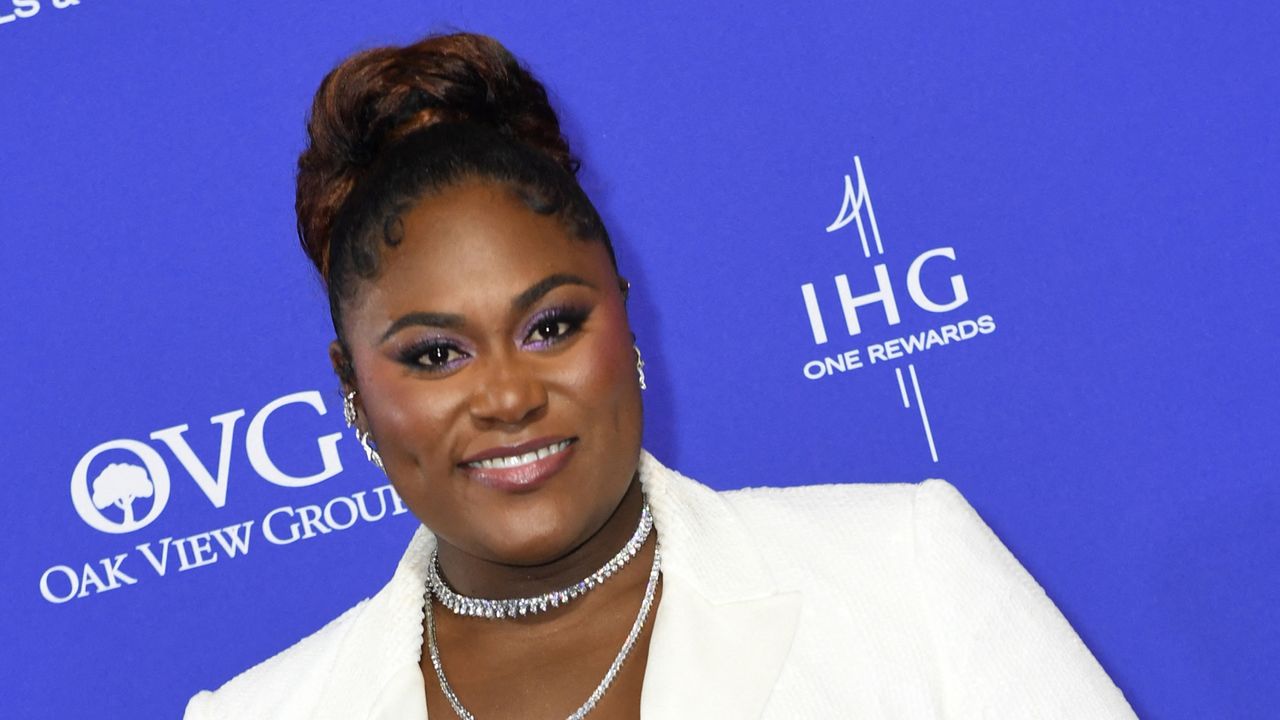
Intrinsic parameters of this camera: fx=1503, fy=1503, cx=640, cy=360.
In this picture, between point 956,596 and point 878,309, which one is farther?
point 878,309

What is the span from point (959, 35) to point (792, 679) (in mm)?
938

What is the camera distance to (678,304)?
6.91 ft

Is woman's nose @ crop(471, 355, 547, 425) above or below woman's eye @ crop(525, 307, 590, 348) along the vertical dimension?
below

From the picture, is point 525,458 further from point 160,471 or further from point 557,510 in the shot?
point 160,471

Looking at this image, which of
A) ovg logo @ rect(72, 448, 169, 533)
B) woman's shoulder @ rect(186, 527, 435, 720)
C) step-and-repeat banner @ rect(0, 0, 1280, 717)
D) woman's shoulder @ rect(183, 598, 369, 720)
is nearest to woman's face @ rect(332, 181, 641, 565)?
woman's shoulder @ rect(186, 527, 435, 720)

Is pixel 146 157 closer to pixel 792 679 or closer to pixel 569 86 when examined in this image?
pixel 569 86

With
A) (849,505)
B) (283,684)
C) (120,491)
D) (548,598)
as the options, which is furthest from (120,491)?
(849,505)

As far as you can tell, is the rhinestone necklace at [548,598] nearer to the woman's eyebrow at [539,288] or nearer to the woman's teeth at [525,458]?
the woman's teeth at [525,458]

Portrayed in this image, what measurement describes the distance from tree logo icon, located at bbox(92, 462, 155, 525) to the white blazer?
2.09ft

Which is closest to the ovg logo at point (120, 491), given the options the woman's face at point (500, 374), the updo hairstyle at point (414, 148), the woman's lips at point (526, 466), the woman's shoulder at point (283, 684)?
the woman's shoulder at point (283, 684)

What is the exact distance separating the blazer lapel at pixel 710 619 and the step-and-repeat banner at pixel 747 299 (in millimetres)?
444

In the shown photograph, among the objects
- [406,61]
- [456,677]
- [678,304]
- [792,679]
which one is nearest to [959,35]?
[678,304]

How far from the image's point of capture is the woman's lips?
5.03 ft

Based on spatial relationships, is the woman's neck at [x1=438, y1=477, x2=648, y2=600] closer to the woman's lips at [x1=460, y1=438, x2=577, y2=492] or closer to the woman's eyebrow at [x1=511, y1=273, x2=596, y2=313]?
the woman's lips at [x1=460, y1=438, x2=577, y2=492]
